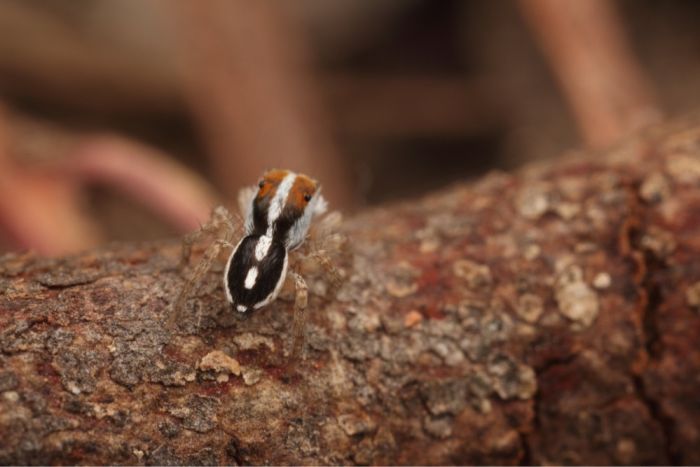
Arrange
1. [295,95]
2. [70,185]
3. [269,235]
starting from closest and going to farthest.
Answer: [269,235] < [70,185] < [295,95]

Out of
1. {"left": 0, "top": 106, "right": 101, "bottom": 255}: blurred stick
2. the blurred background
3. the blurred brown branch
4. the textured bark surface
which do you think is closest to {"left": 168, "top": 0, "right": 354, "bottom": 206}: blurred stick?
the blurred background

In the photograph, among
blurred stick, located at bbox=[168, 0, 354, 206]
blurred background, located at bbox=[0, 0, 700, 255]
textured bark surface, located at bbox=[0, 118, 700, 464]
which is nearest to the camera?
textured bark surface, located at bbox=[0, 118, 700, 464]

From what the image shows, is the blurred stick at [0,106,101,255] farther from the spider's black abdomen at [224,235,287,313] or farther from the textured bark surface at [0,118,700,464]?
→ the spider's black abdomen at [224,235,287,313]

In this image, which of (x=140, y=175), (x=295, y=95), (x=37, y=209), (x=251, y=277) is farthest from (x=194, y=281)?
(x=295, y=95)

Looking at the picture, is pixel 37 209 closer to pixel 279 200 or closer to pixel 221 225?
pixel 221 225

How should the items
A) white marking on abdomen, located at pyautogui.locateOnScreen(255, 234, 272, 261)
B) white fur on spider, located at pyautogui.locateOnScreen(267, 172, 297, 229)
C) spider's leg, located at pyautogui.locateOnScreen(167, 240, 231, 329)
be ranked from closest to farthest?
spider's leg, located at pyautogui.locateOnScreen(167, 240, 231, 329) < white marking on abdomen, located at pyautogui.locateOnScreen(255, 234, 272, 261) < white fur on spider, located at pyautogui.locateOnScreen(267, 172, 297, 229)

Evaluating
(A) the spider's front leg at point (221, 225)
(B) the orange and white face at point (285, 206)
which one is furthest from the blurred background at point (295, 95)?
(B) the orange and white face at point (285, 206)

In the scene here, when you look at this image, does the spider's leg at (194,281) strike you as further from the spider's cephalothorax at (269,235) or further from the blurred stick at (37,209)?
the blurred stick at (37,209)
